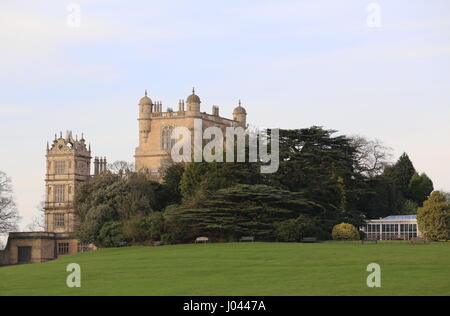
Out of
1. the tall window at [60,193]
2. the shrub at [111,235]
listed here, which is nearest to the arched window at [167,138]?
the tall window at [60,193]

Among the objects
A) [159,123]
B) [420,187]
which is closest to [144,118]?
[159,123]

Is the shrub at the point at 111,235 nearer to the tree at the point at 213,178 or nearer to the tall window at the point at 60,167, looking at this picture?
the tree at the point at 213,178

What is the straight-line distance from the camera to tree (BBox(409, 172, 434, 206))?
3708 inches

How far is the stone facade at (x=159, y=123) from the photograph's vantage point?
104 metres

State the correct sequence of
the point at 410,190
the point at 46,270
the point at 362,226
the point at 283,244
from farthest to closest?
1. the point at 410,190
2. the point at 362,226
3. the point at 283,244
4. the point at 46,270

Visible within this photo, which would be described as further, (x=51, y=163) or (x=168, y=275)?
(x=51, y=163)

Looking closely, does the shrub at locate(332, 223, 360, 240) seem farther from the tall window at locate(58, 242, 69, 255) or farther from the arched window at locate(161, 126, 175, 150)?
the arched window at locate(161, 126, 175, 150)

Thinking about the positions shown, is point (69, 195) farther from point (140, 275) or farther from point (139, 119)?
point (140, 275)

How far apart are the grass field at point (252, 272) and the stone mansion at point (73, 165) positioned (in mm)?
28154

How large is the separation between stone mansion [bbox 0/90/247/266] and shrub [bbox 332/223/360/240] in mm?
24941
